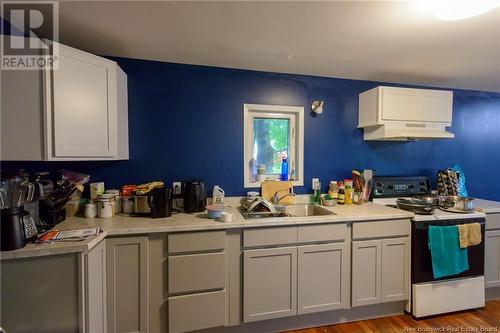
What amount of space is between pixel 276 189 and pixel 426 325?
5.39 ft

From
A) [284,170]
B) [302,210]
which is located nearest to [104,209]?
[284,170]

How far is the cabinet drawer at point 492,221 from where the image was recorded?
2.30 meters

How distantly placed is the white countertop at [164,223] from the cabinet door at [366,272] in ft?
0.76

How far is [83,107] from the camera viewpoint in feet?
5.45

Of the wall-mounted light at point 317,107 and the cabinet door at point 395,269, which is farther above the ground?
the wall-mounted light at point 317,107

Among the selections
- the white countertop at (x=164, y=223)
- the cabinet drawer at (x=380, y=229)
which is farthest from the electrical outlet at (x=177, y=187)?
the cabinet drawer at (x=380, y=229)

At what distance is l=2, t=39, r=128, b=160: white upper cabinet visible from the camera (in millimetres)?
1452

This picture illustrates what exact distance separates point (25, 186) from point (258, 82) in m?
1.92

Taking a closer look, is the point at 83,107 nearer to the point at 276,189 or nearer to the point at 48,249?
the point at 48,249

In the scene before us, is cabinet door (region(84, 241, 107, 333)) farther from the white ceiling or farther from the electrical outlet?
the white ceiling

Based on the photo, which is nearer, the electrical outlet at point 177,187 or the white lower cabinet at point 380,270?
the white lower cabinet at point 380,270

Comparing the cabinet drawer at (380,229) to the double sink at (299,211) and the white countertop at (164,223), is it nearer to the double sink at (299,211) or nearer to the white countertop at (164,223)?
the white countertop at (164,223)

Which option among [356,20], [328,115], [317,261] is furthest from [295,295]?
[356,20]

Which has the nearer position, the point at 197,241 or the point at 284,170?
the point at 197,241
